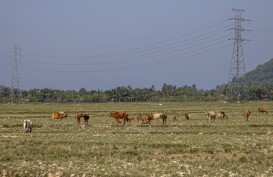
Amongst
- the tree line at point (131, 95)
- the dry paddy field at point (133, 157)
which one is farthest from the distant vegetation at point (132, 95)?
the dry paddy field at point (133, 157)

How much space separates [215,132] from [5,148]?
15305 mm

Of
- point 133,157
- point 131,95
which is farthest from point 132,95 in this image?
point 133,157

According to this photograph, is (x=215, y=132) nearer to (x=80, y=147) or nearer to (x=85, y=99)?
(x=80, y=147)

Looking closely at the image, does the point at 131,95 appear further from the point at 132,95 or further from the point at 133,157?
the point at 133,157

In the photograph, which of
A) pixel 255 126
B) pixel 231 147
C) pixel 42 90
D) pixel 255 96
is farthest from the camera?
pixel 42 90

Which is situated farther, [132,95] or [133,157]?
[132,95]

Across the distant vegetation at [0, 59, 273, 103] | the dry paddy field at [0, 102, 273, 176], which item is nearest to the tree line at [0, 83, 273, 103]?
the distant vegetation at [0, 59, 273, 103]

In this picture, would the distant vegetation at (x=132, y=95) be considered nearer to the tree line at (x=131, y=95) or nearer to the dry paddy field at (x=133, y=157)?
the tree line at (x=131, y=95)

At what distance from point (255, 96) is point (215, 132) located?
447ft

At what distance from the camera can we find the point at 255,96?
16650 cm

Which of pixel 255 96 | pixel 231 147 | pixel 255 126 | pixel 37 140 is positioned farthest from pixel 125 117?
pixel 255 96

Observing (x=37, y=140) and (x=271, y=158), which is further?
(x=37, y=140)

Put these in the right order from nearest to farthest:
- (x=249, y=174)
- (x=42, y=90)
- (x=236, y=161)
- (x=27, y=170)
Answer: (x=249, y=174) < (x=27, y=170) < (x=236, y=161) < (x=42, y=90)

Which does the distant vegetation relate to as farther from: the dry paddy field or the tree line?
the dry paddy field
